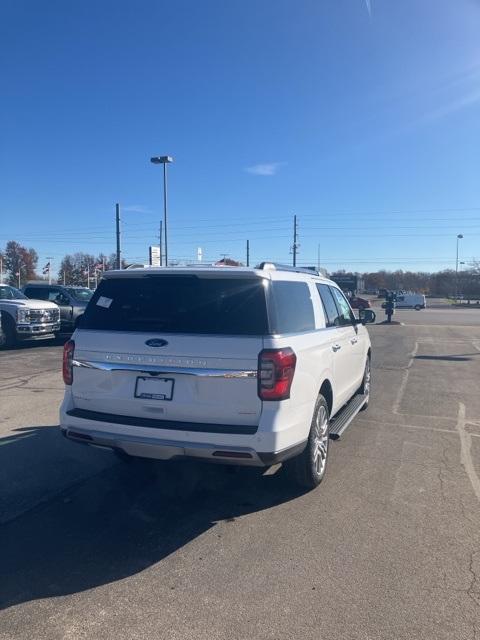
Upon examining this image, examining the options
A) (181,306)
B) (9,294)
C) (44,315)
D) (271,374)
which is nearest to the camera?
(271,374)

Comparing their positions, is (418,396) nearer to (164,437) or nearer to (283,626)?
(164,437)

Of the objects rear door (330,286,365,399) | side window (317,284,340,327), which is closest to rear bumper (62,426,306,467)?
side window (317,284,340,327)

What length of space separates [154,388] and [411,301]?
193 feet

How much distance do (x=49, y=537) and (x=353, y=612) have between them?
217cm

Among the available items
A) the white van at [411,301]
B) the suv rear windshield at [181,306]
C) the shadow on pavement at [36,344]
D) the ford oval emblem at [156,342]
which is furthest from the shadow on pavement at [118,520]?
the white van at [411,301]

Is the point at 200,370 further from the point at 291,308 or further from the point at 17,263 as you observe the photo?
the point at 17,263

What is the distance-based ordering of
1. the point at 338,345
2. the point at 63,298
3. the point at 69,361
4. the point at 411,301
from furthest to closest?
the point at 411,301 → the point at 63,298 → the point at 338,345 → the point at 69,361

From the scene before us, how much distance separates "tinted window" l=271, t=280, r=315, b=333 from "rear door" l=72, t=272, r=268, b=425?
159mm

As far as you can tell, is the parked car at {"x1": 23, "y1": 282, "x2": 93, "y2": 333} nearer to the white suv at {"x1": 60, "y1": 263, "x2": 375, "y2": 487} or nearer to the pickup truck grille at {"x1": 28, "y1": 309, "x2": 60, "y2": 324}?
the pickup truck grille at {"x1": 28, "y1": 309, "x2": 60, "y2": 324}

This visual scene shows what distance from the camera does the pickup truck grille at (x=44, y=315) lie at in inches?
640

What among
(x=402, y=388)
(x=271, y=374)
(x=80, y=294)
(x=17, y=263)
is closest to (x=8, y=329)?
(x=80, y=294)

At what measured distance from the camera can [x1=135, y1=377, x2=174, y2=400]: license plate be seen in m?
4.16

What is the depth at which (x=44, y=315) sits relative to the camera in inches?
655

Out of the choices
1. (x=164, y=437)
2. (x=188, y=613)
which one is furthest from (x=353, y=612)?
(x=164, y=437)
